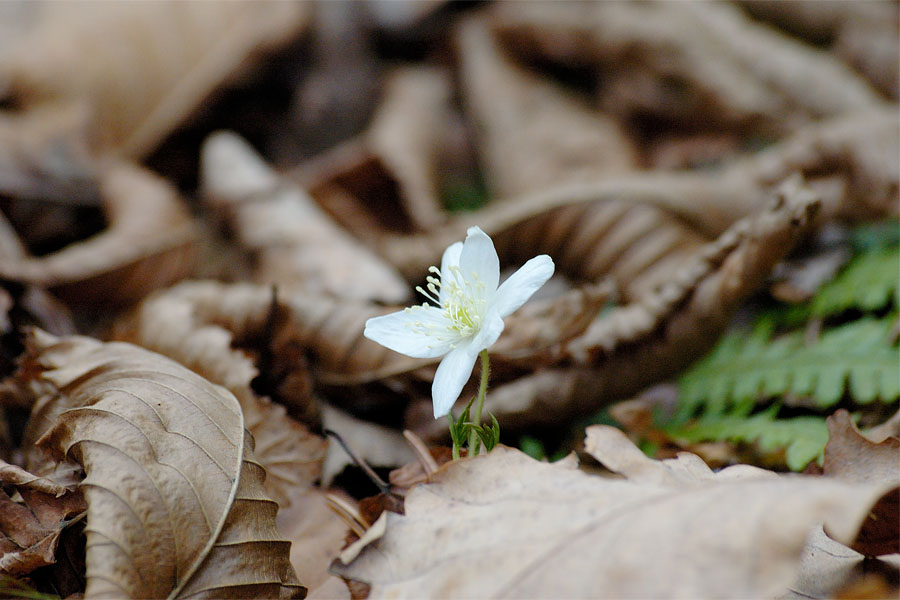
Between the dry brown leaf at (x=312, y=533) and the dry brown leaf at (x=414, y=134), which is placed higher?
the dry brown leaf at (x=414, y=134)

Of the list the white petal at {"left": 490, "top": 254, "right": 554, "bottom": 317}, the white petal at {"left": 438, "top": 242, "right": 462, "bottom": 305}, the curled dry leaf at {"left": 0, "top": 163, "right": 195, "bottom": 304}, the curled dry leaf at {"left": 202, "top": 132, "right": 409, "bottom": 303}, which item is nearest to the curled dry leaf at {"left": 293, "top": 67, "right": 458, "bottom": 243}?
the curled dry leaf at {"left": 202, "top": 132, "right": 409, "bottom": 303}

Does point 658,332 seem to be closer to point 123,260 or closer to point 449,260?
point 449,260

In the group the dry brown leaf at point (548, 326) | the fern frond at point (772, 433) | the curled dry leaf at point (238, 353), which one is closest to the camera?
the fern frond at point (772, 433)

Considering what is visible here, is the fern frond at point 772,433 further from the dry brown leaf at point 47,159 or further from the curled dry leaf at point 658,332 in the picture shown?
the dry brown leaf at point 47,159

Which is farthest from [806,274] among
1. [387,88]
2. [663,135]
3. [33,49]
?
[33,49]

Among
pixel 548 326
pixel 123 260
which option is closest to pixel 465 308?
pixel 548 326

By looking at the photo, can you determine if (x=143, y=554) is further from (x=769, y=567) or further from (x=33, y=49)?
(x=33, y=49)

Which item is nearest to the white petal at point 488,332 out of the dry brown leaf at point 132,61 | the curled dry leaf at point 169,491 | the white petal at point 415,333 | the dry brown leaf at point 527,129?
the white petal at point 415,333

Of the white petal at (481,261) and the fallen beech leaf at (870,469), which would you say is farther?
the white petal at (481,261)

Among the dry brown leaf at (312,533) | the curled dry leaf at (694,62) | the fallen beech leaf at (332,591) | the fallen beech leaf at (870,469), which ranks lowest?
the dry brown leaf at (312,533)

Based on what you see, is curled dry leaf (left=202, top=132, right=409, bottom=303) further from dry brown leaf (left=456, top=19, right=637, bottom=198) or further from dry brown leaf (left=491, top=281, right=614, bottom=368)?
dry brown leaf (left=456, top=19, right=637, bottom=198)
